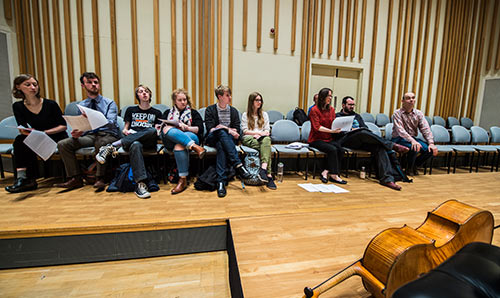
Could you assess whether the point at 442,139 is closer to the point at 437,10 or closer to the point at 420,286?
the point at 437,10

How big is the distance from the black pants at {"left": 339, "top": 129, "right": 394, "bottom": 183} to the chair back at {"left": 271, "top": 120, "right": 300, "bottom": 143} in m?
0.64

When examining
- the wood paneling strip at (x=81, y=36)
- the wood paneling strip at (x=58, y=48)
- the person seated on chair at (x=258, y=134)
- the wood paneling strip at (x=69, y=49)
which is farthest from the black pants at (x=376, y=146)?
the wood paneling strip at (x=58, y=48)

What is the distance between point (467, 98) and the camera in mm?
6039

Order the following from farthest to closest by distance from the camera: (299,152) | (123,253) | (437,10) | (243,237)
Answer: (437,10), (299,152), (123,253), (243,237)

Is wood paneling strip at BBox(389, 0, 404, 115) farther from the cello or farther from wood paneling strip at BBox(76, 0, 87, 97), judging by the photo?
wood paneling strip at BBox(76, 0, 87, 97)

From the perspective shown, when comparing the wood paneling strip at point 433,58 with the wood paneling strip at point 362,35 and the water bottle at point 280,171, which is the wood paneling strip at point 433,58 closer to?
the wood paneling strip at point 362,35

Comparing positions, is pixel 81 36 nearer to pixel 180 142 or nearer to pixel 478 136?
pixel 180 142

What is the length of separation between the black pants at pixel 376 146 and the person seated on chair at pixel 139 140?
91.4 inches

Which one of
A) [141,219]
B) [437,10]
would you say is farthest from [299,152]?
[437,10]

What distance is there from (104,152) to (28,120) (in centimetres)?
83

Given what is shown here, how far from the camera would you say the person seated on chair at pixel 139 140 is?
2227mm

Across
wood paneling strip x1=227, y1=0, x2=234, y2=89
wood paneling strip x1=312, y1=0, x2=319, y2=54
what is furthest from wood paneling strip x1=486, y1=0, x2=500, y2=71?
wood paneling strip x1=227, y1=0, x2=234, y2=89

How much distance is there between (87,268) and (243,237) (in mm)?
1036

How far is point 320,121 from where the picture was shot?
2.95m
